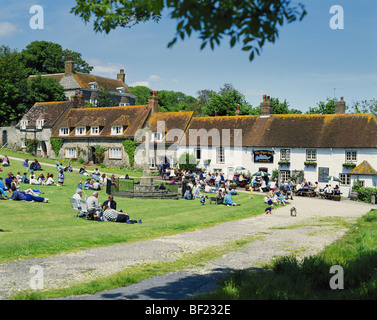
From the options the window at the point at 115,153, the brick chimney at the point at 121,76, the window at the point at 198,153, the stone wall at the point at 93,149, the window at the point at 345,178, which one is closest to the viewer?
the window at the point at 345,178

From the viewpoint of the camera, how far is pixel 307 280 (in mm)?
8555

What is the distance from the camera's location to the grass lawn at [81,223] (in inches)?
497

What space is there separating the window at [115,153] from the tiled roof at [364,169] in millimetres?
28312

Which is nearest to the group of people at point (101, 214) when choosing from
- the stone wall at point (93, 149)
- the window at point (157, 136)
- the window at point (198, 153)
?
the window at point (198, 153)

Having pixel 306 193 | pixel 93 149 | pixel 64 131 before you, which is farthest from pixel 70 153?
pixel 306 193

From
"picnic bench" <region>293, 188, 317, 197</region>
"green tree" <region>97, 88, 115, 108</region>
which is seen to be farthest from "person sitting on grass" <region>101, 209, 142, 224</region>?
"green tree" <region>97, 88, 115, 108</region>

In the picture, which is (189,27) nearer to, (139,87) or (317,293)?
(317,293)

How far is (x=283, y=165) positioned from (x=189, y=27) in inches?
1596

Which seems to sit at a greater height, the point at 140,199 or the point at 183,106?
the point at 183,106

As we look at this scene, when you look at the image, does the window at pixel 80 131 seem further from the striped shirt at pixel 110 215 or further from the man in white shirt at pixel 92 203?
the striped shirt at pixel 110 215

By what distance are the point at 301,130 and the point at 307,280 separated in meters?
39.1

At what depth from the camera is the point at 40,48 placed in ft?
294

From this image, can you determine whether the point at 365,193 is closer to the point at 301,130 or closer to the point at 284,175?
the point at 284,175

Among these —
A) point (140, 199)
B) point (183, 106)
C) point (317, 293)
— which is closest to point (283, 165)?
point (140, 199)
